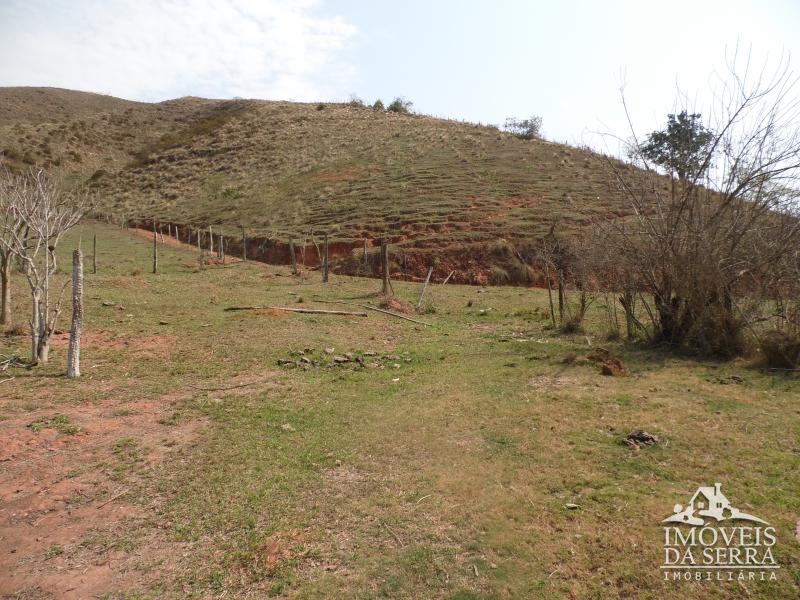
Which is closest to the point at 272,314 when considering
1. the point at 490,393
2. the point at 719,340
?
the point at 490,393

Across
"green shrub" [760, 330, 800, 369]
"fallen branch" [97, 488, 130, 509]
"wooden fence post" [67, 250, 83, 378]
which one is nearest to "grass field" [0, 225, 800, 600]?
"fallen branch" [97, 488, 130, 509]

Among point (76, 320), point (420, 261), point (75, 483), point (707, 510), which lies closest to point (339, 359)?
point (76, 320)

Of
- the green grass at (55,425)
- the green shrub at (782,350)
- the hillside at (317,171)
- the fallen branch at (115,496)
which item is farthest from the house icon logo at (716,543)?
the hillside at (317,171)

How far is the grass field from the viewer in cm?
397

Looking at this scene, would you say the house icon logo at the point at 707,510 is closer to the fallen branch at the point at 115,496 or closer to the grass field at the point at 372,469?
the grass field at the point at 372,469

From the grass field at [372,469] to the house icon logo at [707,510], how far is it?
0.11 m

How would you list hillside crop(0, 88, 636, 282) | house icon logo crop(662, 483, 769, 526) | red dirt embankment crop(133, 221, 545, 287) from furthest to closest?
hillside crop(0, 88, 636, 282)
red dirt embankment crop(133, 221, 545, 287)
house icon logo crop(662, 483, 769, 526)

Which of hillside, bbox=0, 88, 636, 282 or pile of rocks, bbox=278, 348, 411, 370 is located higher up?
hillside, bbox=0, 88, 636, 282

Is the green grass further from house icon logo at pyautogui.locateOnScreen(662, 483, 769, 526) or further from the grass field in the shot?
house icon logo at pyautogui.locateOnScreen(662, 483, 769, 526)

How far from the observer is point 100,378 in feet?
28.5

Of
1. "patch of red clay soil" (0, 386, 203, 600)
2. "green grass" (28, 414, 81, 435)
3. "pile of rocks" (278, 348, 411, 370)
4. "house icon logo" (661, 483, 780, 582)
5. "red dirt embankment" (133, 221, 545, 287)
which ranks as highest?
"red dirt embankment" (133, 221, 545, 287)

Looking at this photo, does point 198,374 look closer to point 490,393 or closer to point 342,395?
point 342,395

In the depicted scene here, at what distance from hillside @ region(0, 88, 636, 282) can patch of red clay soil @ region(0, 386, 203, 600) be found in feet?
45.7

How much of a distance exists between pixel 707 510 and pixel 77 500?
18.9 ft
